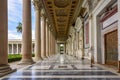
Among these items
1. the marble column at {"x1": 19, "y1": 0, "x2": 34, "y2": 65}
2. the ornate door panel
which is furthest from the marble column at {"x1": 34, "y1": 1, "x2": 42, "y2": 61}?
the ornate door panel

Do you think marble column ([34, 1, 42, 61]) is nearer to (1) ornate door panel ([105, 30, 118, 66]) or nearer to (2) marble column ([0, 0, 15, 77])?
(1) ornate door panel ([105, 30, 118, 66])

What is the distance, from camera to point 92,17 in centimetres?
2353

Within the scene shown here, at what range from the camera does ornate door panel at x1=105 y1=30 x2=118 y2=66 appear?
16891 mm

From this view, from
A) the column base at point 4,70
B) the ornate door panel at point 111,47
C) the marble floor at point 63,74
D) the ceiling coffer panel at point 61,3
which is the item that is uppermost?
the ceiling coffer panel at point 61,3

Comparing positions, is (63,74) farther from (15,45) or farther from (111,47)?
(15,45)

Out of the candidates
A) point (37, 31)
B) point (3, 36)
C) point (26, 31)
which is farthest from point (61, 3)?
point (3, 36)

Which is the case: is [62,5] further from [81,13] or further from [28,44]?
[28,44]

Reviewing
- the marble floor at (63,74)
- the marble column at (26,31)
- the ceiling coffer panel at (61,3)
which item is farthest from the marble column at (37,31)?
the marble floor at (63,74)

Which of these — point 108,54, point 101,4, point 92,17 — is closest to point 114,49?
point 108,54

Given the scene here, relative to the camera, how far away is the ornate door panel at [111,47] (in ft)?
55.4

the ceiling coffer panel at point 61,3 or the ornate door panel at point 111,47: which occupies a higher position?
the ceiling coffer panel at point 61,3

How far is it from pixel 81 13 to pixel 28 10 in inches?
594

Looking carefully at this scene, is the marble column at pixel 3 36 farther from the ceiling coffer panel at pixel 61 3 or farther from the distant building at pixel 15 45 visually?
the distant building at pixel 15 45

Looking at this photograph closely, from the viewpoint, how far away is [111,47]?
1823 cm
